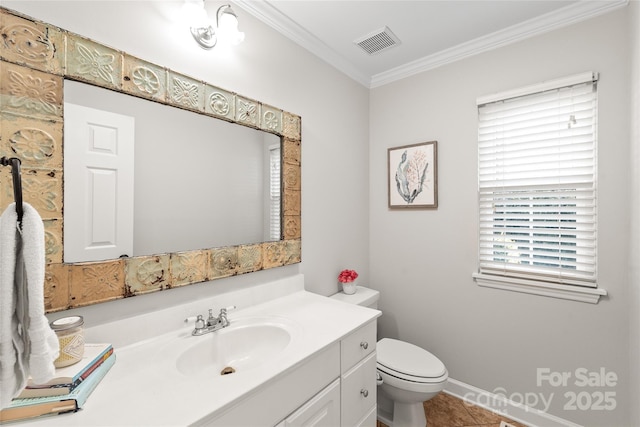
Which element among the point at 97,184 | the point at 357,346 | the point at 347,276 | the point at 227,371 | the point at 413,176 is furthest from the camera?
the point at 413,176

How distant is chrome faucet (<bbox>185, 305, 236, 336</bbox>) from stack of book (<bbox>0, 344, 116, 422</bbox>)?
0.39 metres

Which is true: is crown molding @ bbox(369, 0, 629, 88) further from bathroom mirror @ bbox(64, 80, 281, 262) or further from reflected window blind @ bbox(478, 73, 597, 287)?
bathroom mirror @ bbox(64, 80, 281, 262)

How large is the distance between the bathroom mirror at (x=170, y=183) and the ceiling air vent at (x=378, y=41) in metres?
0.93

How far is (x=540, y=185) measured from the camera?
5.58 feet

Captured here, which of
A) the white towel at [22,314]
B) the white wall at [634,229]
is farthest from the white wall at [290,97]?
the white wall at [634,229]

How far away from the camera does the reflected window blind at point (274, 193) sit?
162 centimetres

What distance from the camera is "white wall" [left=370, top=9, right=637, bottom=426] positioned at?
1500 mm

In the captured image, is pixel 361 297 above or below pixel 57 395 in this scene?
below

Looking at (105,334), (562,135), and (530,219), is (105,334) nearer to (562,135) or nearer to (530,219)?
(530,219)

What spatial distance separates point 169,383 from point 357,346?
30.4 inches

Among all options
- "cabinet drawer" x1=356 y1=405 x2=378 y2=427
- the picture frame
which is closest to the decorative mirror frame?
"cabinet drawer" x1=356 y1=405 x2=378 y2=427

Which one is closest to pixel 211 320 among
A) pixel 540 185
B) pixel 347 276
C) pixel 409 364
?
pixel 347 276

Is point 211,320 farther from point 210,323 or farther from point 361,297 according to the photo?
point 361,297

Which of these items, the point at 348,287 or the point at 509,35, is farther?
the point at 348,287
